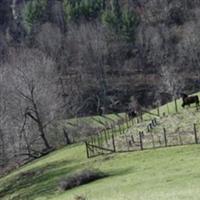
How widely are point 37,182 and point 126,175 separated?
476 inches

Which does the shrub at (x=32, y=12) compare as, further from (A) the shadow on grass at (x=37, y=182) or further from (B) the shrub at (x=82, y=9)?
(A) the shadow on grass at (x=37, y=182)

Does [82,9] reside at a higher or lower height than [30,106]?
higher

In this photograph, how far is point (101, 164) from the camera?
145ft

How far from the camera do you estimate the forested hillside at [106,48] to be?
124 m

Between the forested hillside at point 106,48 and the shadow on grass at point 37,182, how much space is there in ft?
123

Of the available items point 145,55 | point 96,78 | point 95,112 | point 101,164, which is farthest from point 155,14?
point 101,164

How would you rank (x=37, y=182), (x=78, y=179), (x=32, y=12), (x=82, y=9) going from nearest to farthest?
(x=78, y=179)
(x=37, y=182)
(x=32, y=12)
(x=82, y=9)

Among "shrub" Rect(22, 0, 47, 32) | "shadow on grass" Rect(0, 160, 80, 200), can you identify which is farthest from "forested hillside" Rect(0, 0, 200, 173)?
"shadow on grass" Rect(0, 160, 80, 200)

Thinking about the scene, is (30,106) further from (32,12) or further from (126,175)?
(32,12)

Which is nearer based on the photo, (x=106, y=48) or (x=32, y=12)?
(x=106, y=48)

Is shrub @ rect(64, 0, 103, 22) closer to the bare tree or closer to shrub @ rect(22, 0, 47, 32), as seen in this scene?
shrub @ rect(22, 0, 47, 32)

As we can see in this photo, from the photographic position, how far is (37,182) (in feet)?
152

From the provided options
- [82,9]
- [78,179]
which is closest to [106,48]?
[82,9]

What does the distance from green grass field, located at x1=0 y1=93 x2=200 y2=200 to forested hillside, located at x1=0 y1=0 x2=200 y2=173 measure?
38013 millimetres
